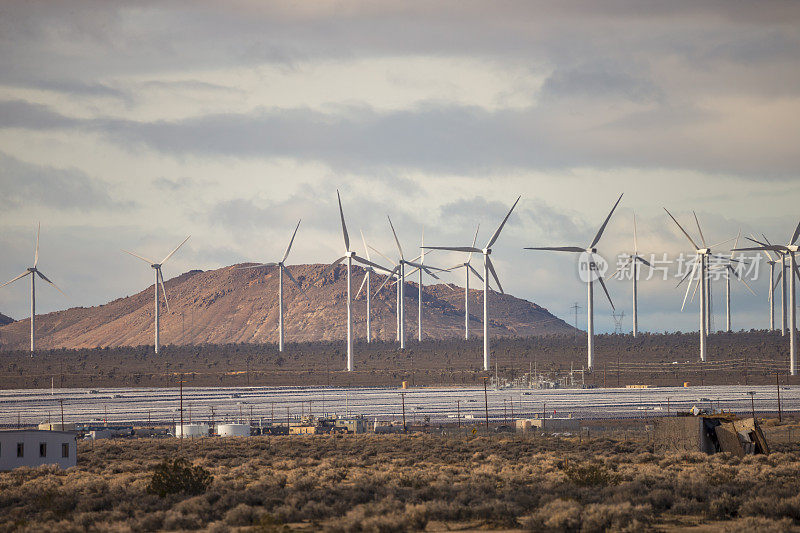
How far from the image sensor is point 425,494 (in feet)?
135

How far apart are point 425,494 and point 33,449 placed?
98.9 feet

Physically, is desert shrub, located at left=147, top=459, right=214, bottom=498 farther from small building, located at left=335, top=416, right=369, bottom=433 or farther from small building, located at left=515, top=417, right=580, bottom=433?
small building, located at left=335, top=416, right=369, bottom=433

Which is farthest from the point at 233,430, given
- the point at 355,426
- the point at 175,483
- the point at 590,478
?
the point at 590,478

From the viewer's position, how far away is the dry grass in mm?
34062

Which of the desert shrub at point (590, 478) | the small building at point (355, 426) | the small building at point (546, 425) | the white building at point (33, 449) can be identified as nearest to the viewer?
the desert shrub at point (590, 478)

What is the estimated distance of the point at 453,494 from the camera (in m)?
41.4

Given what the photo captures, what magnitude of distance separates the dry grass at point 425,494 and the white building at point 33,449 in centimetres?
177

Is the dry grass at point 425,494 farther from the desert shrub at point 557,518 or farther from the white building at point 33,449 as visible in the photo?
the white building at point 33,449

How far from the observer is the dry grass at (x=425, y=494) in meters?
34.1

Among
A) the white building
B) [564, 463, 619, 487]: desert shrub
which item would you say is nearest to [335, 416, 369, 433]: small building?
the white building

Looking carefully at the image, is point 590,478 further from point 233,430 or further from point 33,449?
point 233,430

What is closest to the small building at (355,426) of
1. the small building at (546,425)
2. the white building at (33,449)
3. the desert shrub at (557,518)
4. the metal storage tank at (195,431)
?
the metal storage tank at (195,431)

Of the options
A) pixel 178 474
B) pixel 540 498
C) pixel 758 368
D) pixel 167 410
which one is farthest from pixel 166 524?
pixel 758 368

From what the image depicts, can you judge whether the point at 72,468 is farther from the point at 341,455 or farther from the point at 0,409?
the point at 0,409
